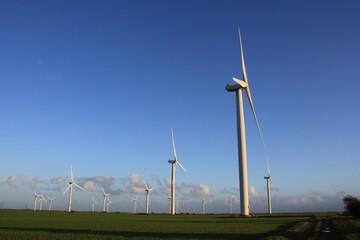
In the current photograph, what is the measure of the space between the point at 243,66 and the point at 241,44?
5.89 metres

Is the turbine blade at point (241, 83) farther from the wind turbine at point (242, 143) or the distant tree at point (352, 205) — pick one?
the distant tree at point (352, 205)

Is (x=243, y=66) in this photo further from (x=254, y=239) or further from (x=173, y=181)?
(x=173, y=181)

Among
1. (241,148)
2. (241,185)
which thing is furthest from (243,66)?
(241,185)

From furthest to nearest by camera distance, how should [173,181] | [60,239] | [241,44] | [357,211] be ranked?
[173,181] < [357,211] < [241,44] < [60,239]

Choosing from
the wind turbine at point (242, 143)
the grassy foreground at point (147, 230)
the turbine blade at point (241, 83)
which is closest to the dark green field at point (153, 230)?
the grassy foreground at point (147, 230)

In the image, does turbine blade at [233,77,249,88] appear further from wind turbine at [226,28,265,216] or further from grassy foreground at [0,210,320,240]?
grassy foreground at [0,210,320,240]

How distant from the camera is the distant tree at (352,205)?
112731 millimetres

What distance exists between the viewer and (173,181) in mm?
166125

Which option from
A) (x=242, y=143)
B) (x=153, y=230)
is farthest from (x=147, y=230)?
(x=242, y=143)

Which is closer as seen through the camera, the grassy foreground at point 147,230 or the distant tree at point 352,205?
the grassy foreground at point 147,230

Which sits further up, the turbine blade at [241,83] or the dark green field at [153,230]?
the turbine blade at [241,83]

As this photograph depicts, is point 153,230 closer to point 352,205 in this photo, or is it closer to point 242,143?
point 242,143

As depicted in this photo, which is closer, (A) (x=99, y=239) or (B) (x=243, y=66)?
(A) (x=99, y=239)

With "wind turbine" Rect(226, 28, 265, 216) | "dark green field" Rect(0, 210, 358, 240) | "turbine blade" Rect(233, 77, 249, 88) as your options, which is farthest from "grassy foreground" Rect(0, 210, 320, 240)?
"turbine blade" Rect(233, 77, 249, 88)
